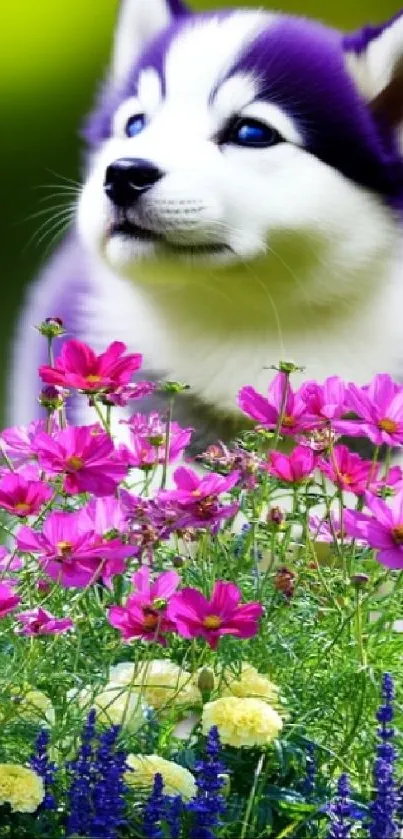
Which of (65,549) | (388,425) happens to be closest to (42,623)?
(65,549)

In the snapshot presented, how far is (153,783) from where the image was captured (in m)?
0.81

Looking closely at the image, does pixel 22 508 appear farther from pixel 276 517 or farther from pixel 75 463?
pixel 276 517

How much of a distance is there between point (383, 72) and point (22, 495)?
52.7 inches

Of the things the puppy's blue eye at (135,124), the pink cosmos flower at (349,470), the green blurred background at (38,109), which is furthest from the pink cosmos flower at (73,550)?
the green blurred background at (38,109)

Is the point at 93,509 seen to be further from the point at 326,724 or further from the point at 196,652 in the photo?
the point at 326,724

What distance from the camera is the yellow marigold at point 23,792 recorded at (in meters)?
0.79

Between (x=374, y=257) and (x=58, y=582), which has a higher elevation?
(x=374, y=257)

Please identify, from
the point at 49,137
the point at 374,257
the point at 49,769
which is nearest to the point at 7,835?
the point at 49,769

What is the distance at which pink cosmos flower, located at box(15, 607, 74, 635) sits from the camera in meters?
0.88

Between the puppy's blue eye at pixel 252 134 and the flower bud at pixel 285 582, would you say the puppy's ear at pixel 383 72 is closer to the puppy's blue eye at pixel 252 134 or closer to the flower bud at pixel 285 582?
the puppy's blue eye at pixel 252 134

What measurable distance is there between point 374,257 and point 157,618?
138 cm

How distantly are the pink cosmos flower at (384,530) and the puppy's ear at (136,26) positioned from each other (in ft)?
4.92

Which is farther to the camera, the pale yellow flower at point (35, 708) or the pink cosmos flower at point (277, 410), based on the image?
the pink cosmos flower at point (277, 410)

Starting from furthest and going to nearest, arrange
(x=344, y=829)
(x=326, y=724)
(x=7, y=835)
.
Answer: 1. (x=326, y=724)
2. (x=7, y=835)
3. (x=344, y=829)
